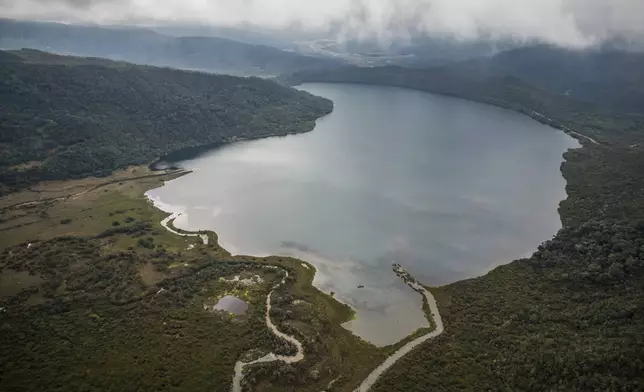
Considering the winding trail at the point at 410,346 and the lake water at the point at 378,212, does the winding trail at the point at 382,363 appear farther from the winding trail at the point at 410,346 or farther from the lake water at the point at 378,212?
the lake water at the point at 378,212

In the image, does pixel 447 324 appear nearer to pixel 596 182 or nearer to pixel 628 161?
pixel 596 182

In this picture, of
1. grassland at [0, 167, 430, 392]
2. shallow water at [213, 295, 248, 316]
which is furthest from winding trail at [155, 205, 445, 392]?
shallow water at [213, 295, 248, 316]

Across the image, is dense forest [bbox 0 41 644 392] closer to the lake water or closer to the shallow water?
the shallow water

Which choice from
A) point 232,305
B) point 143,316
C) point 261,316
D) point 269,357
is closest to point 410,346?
point 269,357

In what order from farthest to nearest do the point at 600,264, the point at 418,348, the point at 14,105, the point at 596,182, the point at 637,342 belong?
the point at 14,105 < the point at 596,182 < the point at 600,264 < the point at 418,348 < the point at 637,342

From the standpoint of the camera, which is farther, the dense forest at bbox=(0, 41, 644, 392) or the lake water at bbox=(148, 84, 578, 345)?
the lake water at bbox=(148, 84, 578, 345)

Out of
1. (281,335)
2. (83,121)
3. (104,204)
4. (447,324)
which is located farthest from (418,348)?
(83,121)
